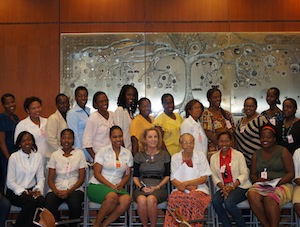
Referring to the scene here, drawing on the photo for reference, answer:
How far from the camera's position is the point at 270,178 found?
563 centimetres

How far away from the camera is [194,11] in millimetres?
7988

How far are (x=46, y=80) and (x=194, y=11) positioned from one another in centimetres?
263

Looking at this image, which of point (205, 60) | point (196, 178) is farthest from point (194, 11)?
point (196, 178)

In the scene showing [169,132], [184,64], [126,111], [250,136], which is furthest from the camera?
[184,64]

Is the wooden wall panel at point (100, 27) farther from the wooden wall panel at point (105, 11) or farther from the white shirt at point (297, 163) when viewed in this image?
the white shirt at point (297, 163)

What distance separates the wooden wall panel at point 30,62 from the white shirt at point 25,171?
7.21ft

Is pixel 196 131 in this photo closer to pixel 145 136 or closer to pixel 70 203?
pixel 145 136

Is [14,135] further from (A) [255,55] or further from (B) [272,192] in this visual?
(A) [255,55]

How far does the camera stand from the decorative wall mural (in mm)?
7883

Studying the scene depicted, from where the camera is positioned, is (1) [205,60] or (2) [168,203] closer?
(2) [168,203]

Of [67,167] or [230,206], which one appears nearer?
[230,206]

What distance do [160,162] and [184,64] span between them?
257cm

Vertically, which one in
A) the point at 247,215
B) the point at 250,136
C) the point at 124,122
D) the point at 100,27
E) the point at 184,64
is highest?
the point at 100,27

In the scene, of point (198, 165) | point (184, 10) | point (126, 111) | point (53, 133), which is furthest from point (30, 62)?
point (198, 165)
